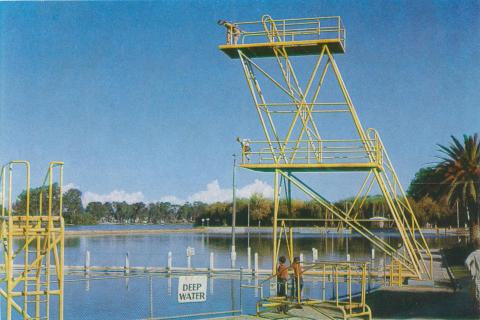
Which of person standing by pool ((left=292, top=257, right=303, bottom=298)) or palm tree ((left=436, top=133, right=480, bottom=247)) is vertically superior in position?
palm tree ((left=436, top=133, right=480, bottom=247))

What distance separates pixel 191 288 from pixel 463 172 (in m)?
38.4

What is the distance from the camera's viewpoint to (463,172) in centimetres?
5225

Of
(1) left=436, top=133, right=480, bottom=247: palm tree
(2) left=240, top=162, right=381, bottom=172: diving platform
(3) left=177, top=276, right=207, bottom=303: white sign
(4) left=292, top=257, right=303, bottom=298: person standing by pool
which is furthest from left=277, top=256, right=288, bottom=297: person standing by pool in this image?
(1) left=436, top=133, right=480, bottom=247: palm tree

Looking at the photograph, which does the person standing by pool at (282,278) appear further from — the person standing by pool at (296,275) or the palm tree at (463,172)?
the palm tree at (463,172)

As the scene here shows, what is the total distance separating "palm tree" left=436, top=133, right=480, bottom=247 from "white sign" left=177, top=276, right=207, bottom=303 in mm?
36254

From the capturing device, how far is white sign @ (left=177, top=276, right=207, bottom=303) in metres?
19.5

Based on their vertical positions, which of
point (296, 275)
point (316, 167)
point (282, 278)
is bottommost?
point (282, 278)

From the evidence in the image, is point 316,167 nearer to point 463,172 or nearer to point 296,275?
point 296,275

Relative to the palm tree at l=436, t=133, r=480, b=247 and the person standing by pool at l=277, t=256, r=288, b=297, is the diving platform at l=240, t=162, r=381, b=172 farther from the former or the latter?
the palm tree at l=436, t=133, r=480, b=247

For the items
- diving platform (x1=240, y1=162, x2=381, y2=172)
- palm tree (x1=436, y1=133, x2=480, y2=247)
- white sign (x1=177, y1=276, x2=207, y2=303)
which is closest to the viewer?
white sign (x1=177, y1=276, x2=207, y2=303)

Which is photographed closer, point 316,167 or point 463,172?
point 316,167

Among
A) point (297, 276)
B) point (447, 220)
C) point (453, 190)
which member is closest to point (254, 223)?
point (447, 220)

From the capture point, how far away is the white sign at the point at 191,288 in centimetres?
1945

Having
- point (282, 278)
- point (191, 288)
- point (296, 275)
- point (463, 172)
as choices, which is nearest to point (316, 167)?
point (282, 278)
